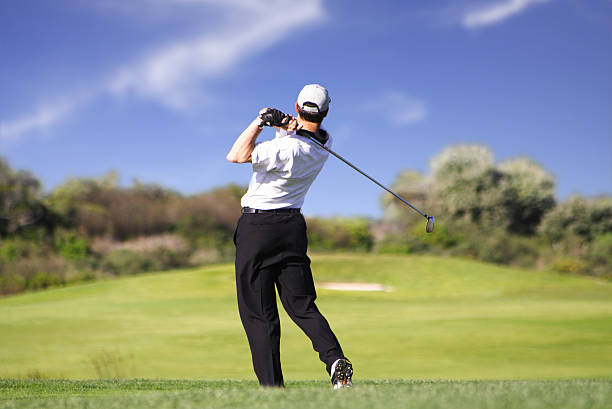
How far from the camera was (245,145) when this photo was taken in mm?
3738

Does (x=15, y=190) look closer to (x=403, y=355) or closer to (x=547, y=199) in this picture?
(x=403, y=355)

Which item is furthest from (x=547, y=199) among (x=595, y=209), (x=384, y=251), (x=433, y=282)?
(x=433, y=282)

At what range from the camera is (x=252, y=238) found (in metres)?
3.86

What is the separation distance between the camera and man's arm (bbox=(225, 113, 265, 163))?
3738 millimetres

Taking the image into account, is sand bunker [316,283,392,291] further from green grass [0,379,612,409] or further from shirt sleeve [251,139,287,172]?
green grass [0,379,612,409]

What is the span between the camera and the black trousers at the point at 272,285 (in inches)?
152

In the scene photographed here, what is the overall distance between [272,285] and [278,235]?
1.04 ft

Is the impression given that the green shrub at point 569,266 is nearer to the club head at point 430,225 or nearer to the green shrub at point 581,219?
the green shrub at point 581,219

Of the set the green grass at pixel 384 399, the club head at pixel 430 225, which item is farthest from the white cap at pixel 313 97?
the green grass at pixel 384 399

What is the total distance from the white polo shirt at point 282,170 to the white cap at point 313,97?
0.19m

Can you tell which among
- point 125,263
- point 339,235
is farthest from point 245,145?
point 339,235

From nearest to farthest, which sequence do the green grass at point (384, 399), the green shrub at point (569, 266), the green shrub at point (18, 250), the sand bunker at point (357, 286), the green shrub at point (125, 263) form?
the green grass at point (384, 399), the sand bunker at point (357, 286), the green shrub at point (18, 250), the green shrub at point (125, 263), the green shrub at point (569, 266)

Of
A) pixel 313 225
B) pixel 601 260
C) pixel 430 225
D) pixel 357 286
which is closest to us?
pixel 430 225

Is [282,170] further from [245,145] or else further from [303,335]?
[303,335]
